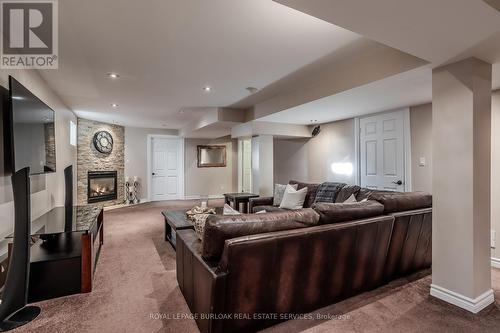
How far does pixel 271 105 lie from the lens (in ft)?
14.3

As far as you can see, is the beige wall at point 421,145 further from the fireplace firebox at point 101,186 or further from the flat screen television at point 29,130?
the fireplace firebox at point 101,186

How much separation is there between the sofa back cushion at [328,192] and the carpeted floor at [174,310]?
1489mm

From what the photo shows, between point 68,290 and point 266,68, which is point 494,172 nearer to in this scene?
point 266,68

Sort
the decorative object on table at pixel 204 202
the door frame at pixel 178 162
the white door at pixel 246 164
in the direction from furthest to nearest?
1. the door frame at pixel 178 162
2. the white door at pixel 246 164
3. the decorative object on table at pixel 204 202

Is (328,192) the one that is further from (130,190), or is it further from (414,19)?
(130,190)

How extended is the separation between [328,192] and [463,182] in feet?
6.44

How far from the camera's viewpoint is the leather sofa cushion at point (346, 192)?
3612 mm

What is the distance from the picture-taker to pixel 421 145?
372cm

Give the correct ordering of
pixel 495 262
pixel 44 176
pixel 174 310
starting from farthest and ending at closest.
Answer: pixel 44 176 → pixel 495 262 → pixel 174 310

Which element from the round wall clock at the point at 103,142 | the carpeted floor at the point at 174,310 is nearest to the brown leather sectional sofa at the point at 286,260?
the carpeted floor at the point at 174,310

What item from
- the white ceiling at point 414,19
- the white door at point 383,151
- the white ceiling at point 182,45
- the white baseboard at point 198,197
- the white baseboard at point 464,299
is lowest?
the white baseboard at point 464,299

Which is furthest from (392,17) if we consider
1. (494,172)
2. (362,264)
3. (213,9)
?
(494,172)

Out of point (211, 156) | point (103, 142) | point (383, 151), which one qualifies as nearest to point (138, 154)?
point (103, 142)

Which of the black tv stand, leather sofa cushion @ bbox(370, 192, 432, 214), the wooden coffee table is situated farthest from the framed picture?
leather sofa cushion @ bbox(370, 192, 432, 214)
